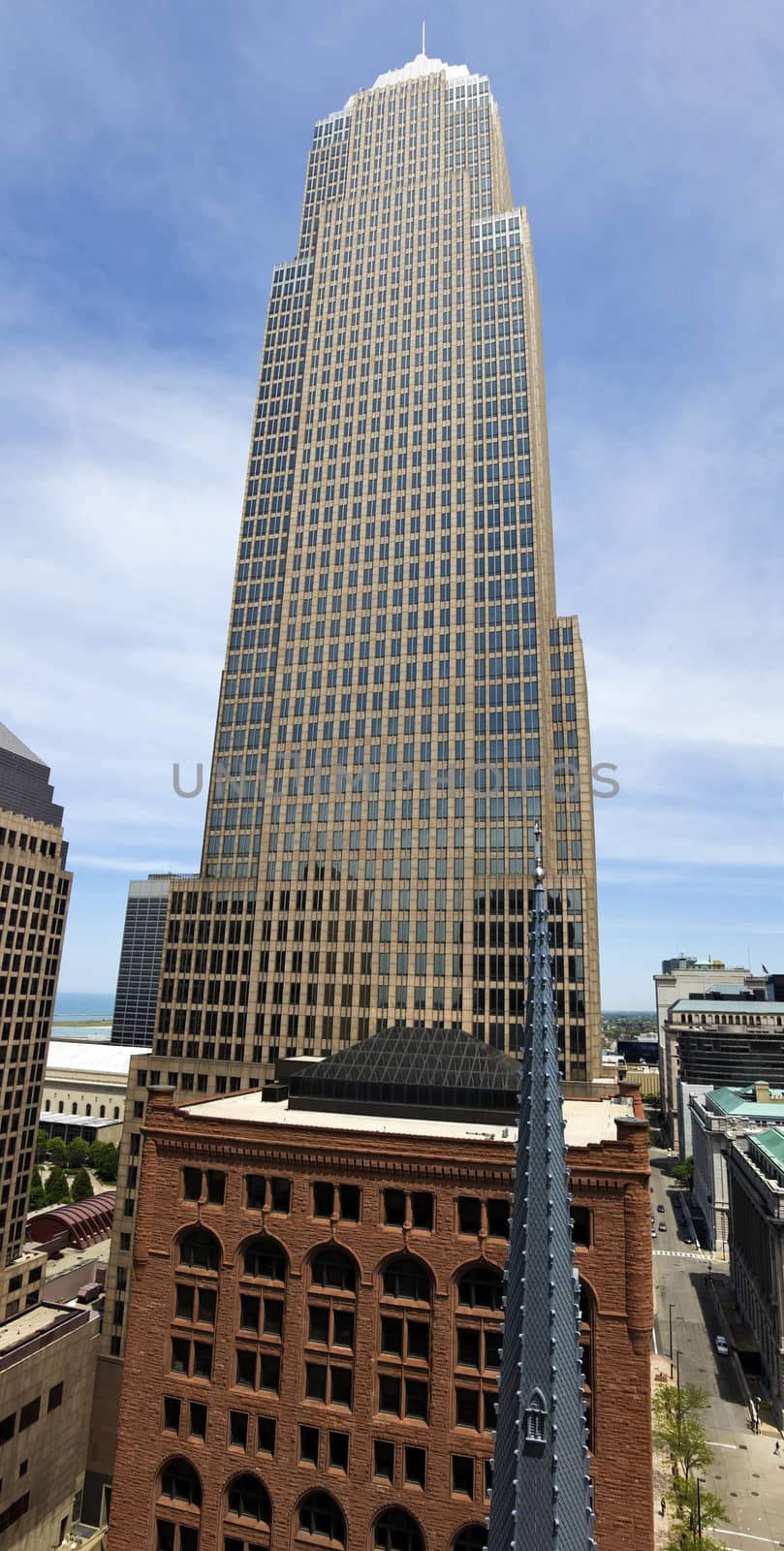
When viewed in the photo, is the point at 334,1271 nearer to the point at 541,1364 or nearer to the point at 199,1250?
the point at 199,1250

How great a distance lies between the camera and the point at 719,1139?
454 feet

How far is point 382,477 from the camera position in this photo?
392ft

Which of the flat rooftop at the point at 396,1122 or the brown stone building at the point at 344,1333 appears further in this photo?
the flat rooftop at the point at 396,1122

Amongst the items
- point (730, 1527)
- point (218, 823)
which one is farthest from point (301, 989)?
point (730, 1527)

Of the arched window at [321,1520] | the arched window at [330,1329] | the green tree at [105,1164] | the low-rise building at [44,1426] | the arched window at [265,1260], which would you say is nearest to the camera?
the arched window at [321,1520]

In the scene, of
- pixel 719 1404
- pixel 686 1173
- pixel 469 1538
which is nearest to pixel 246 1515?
pixel 469 1538

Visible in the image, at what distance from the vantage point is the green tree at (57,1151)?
6826 inches

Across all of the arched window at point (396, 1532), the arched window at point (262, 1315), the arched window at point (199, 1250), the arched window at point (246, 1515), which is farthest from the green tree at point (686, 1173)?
the arched window at point (199, 1250)

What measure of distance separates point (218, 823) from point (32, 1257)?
55912mm

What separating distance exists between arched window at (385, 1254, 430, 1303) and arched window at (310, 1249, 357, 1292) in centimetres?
171

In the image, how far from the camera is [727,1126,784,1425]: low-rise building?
91.1 metres

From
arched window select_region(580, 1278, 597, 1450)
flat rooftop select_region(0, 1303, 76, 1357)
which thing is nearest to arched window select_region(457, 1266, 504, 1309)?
arched window select_region(580, 1278, 597, 1450)

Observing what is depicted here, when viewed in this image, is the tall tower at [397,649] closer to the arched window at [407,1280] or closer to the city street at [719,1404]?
the city street at [719,1404]

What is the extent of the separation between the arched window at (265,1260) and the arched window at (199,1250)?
5.78ft
